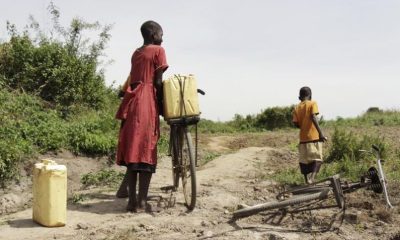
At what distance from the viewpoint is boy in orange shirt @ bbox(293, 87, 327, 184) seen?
7.20m

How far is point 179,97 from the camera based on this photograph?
517 cm

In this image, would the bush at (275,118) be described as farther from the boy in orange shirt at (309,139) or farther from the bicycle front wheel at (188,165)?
the bicycle front wheel at (188,165)

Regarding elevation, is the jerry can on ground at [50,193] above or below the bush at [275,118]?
below

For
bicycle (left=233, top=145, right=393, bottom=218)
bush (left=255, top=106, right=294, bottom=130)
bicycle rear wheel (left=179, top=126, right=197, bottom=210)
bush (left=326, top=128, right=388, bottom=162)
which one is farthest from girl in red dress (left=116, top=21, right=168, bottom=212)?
bush (left=255, top=106, right=294, bottom=130)

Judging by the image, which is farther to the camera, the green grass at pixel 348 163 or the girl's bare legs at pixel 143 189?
the green grass at pixel 348 163

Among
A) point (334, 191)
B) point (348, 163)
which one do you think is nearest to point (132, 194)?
point (334, 191)

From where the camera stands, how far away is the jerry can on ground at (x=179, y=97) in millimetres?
5152

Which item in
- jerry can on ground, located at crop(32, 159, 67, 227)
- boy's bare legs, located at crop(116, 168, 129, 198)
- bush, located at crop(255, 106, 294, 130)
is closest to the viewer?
jerry can on ground, located at crop(32, 159, 67, 227)

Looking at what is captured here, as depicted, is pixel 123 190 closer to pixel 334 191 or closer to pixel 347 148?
pixel 334 191

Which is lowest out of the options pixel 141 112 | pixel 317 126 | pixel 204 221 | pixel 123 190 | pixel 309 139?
pixel 204 221

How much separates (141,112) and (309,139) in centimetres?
300

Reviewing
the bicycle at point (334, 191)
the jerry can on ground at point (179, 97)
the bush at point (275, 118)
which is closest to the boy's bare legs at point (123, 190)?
the jerry can on ground at point (179, 97)

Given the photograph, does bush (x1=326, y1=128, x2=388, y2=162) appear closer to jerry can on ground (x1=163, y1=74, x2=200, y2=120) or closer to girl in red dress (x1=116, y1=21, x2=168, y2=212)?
jerry can on ground (x1=163, y1=74, x2=200, y2=120)

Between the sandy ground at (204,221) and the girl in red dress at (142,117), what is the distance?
1.24 ft
